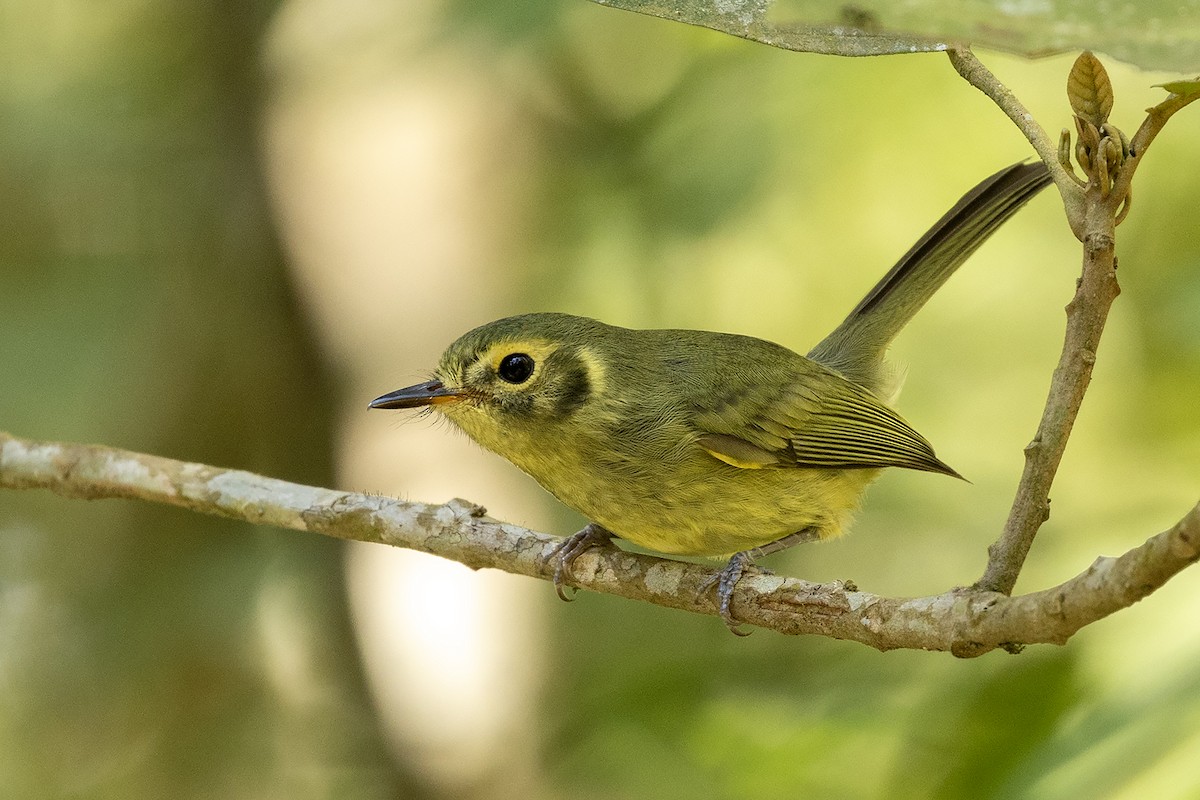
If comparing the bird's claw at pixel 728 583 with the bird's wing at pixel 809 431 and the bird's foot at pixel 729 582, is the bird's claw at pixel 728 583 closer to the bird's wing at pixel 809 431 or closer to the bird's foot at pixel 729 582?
the bird's foot at pixel 729 582

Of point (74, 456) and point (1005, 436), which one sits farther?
point (1005, 436)

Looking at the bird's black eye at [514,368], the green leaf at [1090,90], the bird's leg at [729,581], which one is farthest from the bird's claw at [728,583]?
the green leaf at [1090,90]

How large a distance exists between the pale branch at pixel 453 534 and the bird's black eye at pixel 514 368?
380 millimetres

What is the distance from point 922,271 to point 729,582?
4.97 feet

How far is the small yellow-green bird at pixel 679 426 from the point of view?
3.11 m

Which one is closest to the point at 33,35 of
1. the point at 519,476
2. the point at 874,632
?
the point at 519,476

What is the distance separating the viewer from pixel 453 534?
9.86 ft

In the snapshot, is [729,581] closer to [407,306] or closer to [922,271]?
[922,271]

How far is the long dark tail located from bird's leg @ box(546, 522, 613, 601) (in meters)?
1.35

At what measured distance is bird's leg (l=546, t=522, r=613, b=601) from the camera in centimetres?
302

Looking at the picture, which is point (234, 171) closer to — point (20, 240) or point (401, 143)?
point (401, 143)

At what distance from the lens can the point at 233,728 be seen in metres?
5.27

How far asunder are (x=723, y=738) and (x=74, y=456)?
2.13 m

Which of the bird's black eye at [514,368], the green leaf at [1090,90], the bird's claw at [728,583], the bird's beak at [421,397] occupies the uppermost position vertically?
the bird's black eye at [514,368]
